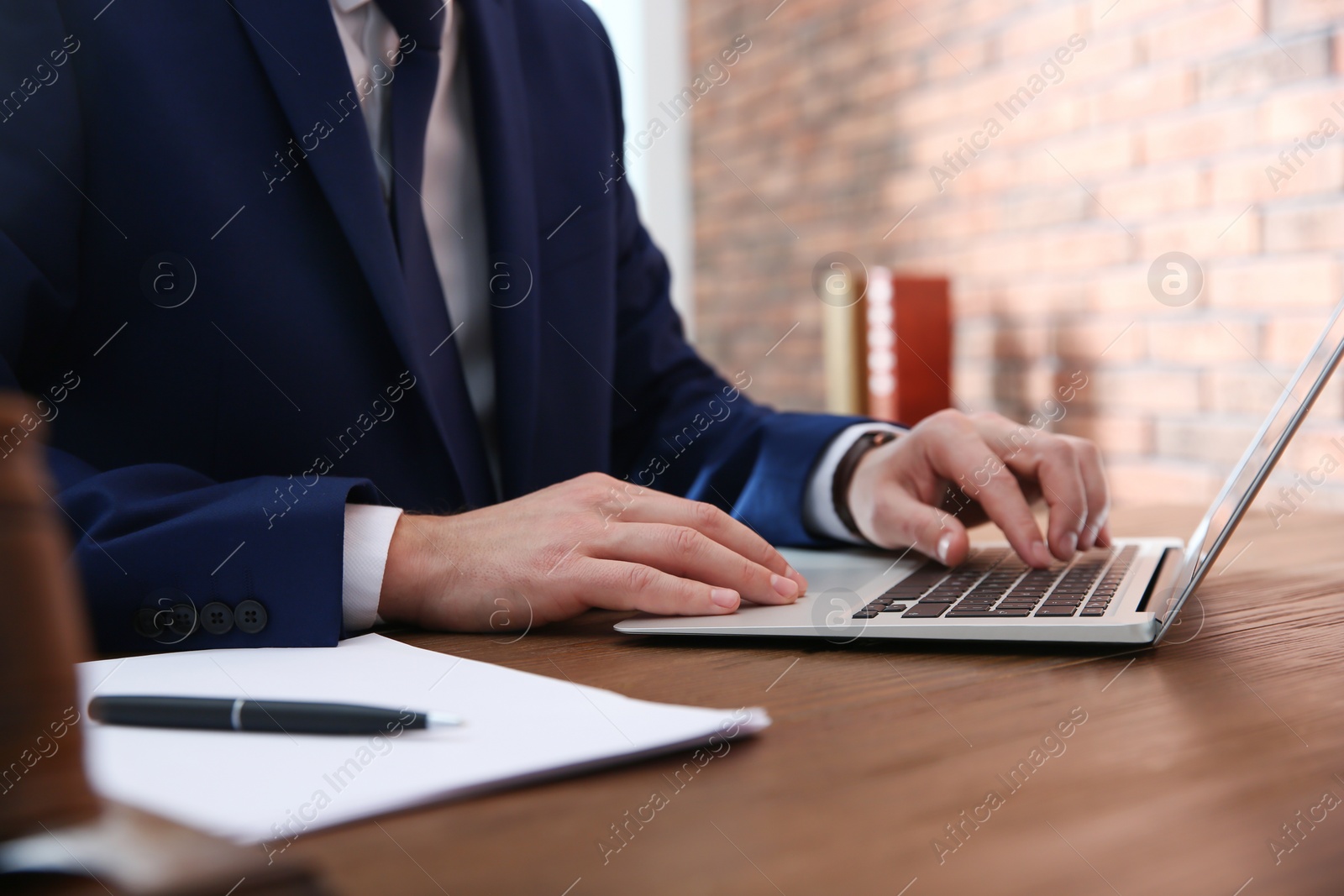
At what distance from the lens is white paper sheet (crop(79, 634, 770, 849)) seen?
365 mm

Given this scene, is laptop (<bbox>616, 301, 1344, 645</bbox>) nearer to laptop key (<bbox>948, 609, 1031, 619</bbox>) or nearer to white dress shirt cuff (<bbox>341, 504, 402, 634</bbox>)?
laptop key (<bbox>948, 609, 1031, 619</bbox>)

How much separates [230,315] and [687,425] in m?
0.52

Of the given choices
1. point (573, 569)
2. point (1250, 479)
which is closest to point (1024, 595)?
point (1250, 479)

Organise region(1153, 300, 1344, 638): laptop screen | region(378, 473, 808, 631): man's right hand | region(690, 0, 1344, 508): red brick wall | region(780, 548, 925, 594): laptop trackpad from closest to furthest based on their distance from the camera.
A: 1. region(1153, 300, 1344, 638): laptop screen
2. region(378, 473, 808, 631): man's right hand
3. region(780, 548, 925, 594): laptop trackpad
4. region(690, 0, 1344, 508): red brick wall

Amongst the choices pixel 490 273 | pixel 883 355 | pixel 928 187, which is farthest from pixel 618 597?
pixel 928 187

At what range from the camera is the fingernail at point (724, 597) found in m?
0.69

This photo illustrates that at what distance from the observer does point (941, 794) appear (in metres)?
0.39

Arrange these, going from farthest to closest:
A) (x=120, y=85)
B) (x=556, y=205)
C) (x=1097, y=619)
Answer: (x=556, y=205) → (x=120, y=85) → (x=1097, y=619)

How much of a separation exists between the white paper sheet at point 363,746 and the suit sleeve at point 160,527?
0.29ft

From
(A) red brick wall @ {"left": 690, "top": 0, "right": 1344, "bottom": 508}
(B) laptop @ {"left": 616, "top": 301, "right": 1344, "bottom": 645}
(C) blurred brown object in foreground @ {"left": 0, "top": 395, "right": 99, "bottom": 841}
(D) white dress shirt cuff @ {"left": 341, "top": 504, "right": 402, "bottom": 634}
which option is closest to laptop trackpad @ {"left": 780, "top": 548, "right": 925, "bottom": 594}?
(B) laptop @ {"left": 616, "top": 301, "right": 1344, "bottom": 645}

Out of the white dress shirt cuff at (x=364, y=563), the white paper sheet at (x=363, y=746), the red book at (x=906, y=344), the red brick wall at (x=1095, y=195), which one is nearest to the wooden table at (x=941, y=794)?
the white paper sheet at (x=363, y=746)

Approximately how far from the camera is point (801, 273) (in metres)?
3.17

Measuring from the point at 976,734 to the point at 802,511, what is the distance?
56cm

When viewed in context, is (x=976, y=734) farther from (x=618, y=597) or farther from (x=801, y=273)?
(x=801, y=273)
